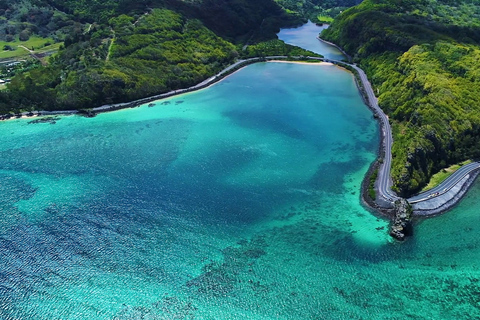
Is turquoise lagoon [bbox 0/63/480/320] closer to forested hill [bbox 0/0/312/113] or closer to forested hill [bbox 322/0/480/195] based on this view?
forested hill [bbox 322/0/480/195]

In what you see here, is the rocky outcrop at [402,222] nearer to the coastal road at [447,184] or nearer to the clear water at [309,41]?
the coastal road at [447,184]

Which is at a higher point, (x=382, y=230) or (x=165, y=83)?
(x=165, y=83)

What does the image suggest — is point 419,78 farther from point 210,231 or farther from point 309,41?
point 309,41

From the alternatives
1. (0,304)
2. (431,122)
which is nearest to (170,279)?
(0,304)

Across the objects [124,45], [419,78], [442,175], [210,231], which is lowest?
[210,231]

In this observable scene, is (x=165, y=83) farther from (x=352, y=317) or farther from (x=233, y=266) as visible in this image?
(x=352, y=317)

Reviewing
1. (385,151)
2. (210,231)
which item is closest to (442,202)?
(385,151)
